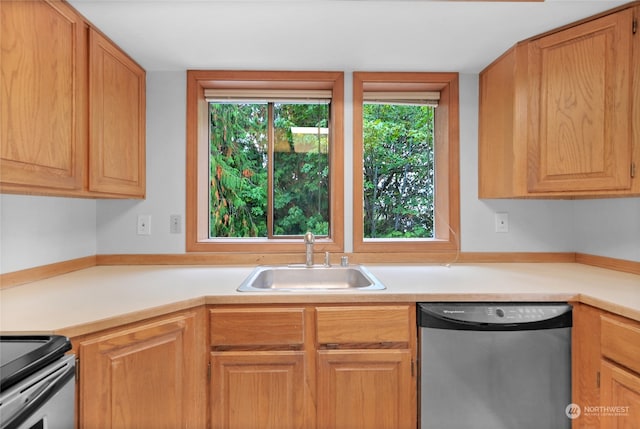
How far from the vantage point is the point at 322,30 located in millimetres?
1485

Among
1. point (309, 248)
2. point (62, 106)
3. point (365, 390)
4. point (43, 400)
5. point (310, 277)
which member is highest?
point (62, 106)

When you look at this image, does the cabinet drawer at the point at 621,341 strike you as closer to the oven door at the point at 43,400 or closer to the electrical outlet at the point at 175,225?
the oven door at the point at 43,400

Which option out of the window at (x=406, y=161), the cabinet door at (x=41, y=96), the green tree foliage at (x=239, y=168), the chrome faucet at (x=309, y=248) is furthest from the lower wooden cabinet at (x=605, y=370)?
the cabinet door at (x=41, y=96)

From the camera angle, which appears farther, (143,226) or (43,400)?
Answer: (143,226)

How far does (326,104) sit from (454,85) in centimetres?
82

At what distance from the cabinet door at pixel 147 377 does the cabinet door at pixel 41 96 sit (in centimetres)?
67

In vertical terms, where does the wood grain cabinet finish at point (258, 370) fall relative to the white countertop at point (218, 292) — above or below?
below

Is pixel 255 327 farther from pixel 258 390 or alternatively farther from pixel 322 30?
pixel 322 30

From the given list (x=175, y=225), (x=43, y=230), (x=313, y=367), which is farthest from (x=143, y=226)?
(x=313, y=367)

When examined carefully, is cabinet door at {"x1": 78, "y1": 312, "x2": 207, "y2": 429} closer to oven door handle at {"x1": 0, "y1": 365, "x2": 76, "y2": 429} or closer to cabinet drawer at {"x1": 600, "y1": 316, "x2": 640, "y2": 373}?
oven door handle at {"x1": 0, "y1": 365, "x2": 76, "y2": 429}

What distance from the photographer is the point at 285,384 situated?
1.27m

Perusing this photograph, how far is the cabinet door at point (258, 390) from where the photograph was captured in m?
1.26

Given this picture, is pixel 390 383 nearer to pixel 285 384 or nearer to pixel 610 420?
pixel 285 384

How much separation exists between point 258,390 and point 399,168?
1.58m
